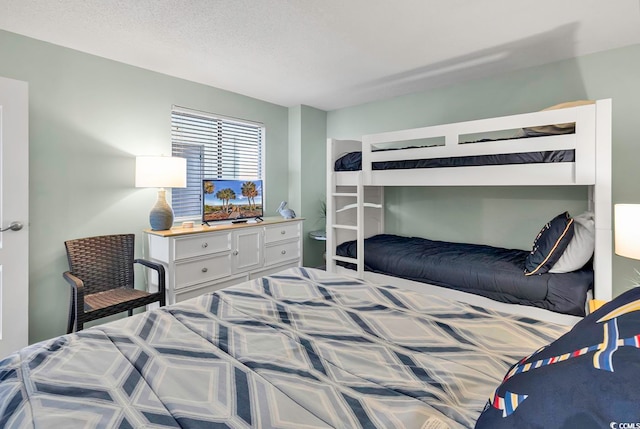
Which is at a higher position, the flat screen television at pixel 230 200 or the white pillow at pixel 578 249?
the flat screen television at pixel 230 200

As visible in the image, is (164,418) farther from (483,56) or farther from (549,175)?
(483,56)

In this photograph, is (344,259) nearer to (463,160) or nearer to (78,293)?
(463,160)

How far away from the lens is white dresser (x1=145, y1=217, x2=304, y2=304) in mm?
2844

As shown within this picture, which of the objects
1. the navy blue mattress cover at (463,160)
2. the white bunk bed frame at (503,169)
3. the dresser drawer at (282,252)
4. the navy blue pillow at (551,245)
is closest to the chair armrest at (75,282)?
the dresser drawer at (282,252)

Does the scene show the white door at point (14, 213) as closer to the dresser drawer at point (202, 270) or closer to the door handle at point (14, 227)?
the door handle at point (14, 227)

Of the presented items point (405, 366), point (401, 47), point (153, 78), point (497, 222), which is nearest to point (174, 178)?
point (153, 78)

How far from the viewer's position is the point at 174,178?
9.41ft

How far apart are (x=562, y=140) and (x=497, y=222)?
1340 mm

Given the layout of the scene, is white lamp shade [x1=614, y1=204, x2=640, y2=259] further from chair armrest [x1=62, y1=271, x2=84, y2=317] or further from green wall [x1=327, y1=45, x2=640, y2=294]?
chair armrest [x1=62, y1=271, x2=84, y2=317]

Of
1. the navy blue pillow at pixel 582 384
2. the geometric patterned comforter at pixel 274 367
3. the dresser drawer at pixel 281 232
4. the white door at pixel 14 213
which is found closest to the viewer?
the navy blue pillow at pixel 582 384

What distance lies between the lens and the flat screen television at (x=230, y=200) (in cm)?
330

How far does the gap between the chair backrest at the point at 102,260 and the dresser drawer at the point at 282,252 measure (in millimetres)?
1352

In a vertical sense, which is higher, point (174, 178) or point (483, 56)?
point (483, 56)

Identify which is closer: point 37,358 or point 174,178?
point 37,358
